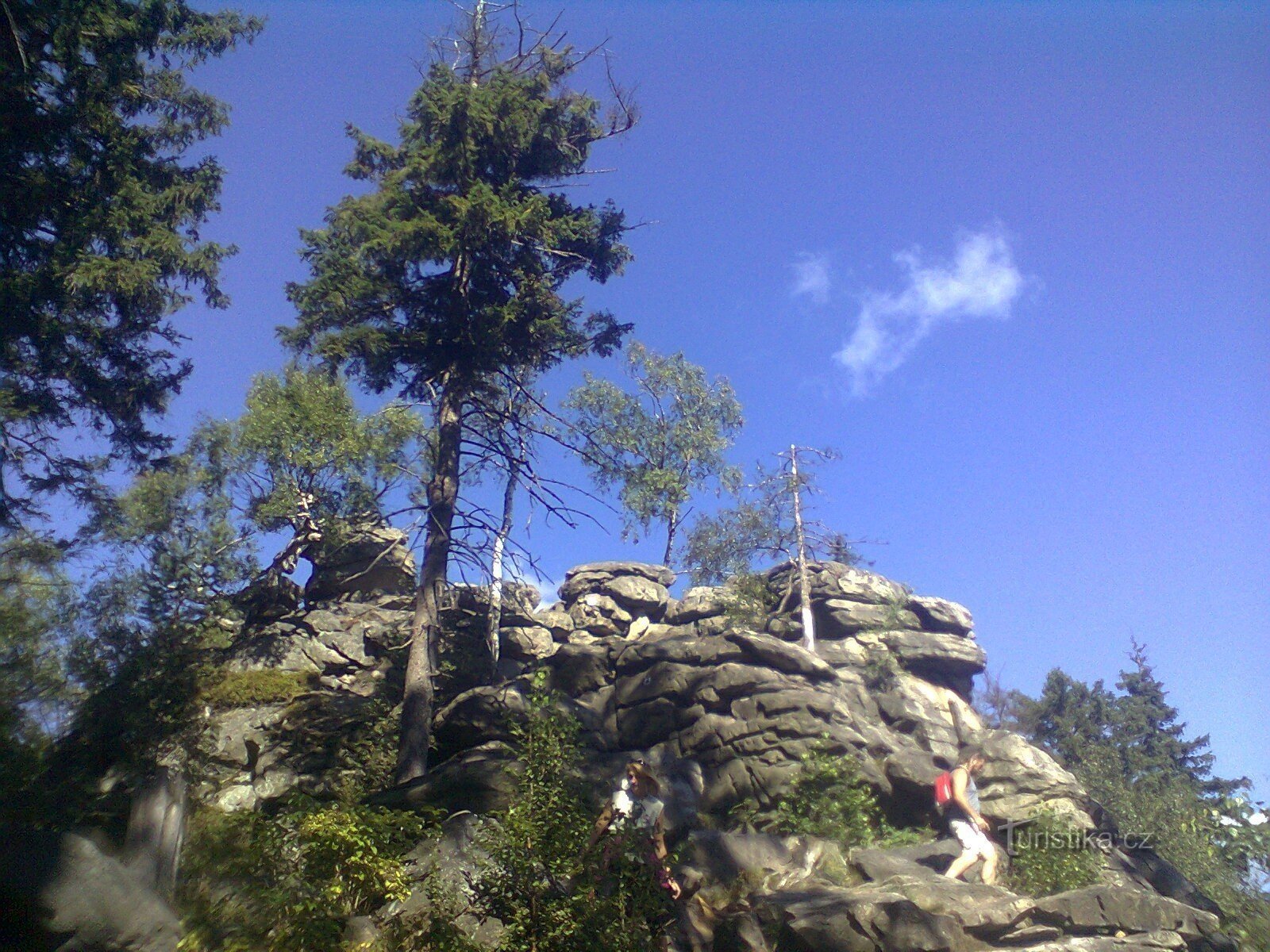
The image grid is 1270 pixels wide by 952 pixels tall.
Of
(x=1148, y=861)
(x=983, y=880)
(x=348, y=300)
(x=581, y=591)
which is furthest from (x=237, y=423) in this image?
(x=1148, y=861)

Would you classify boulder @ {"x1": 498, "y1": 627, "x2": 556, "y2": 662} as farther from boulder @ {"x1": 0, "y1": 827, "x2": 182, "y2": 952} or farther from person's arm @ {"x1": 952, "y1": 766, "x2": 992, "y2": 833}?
boulder @ {"x1": 0, "y1": 827, "x2": 182, "y2": 952}

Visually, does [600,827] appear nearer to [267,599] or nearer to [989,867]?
[989,867]

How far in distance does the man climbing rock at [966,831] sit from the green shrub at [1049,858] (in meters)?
0.53

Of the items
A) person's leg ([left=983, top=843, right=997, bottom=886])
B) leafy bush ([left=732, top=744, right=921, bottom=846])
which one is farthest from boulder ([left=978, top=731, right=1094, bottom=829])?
person's leg ([left=983, top=843, right=997, bottom=886])

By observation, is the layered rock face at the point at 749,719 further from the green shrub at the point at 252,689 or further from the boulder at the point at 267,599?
the boulder at the point at 267,599

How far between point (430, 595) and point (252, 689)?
5404 millimetres

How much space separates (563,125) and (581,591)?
15.9 metres

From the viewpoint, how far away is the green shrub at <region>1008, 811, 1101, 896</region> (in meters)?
10.4

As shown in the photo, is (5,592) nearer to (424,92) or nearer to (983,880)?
(424,92)

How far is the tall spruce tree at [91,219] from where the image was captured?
41.3ft

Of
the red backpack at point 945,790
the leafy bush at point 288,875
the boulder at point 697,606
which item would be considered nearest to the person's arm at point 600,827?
the leafy bush at point 288,875

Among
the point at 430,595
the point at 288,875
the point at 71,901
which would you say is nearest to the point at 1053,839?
the point at 288,875

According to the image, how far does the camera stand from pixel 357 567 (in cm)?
2288

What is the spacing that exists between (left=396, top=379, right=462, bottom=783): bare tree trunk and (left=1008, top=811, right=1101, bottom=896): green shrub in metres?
8.37
